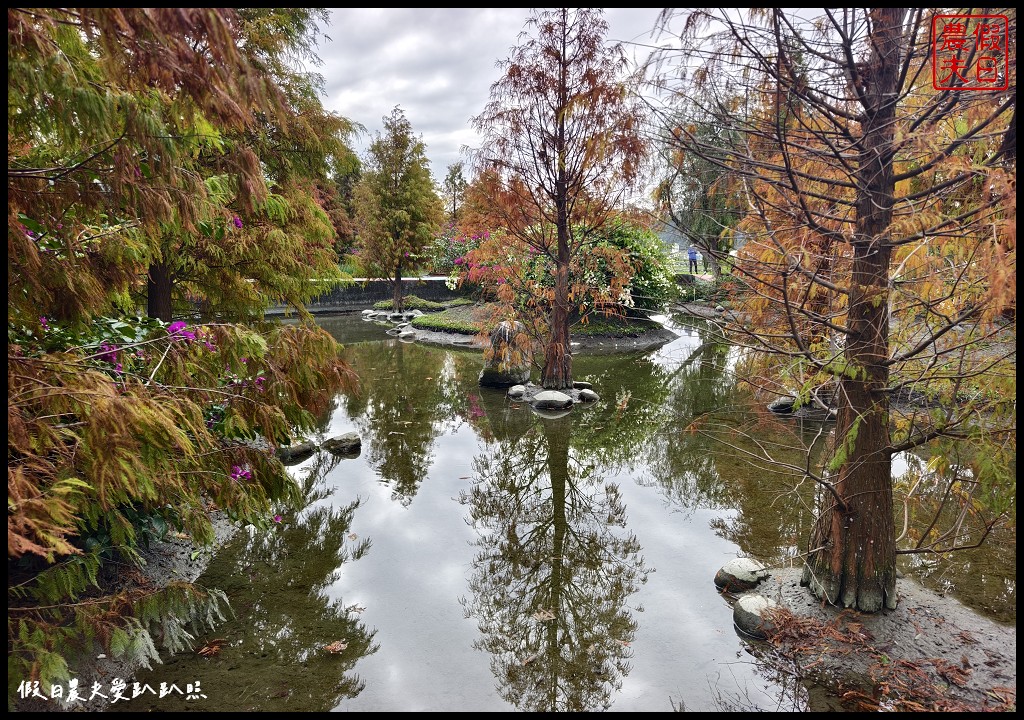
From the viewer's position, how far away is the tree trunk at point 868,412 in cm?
377

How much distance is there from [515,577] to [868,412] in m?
3.06

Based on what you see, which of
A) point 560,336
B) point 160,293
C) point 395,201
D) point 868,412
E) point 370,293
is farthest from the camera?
point 370,293

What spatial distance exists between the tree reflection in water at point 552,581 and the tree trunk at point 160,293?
4230 millimetres

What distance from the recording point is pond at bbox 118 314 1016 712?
12.6ft

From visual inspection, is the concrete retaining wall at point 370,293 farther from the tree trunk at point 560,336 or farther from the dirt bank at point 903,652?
the dirt bank at point 903,652

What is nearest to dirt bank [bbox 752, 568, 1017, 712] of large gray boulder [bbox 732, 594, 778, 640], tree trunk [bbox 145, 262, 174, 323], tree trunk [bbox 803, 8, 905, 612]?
large gray boulder [bbox 732, 594, 778, 640]

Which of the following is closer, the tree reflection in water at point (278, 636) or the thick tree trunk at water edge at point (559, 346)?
the tree reflection in water at point (278, 636)

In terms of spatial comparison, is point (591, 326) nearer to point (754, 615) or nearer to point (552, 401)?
point (552, 401)

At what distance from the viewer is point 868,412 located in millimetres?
3902

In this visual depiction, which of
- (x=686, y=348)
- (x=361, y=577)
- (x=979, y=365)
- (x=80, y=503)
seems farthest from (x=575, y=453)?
(x=686, y=348)

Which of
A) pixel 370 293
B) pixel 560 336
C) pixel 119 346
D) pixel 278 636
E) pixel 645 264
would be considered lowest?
pixel 278 636

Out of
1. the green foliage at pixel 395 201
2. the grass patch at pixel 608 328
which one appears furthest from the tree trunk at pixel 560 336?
the green foliage at pixel 395 201

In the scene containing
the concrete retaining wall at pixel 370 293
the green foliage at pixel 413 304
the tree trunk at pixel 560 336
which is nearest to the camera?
the tree trunk at pixel 560 336

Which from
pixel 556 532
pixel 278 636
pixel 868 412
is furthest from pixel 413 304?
pixel 868 412
